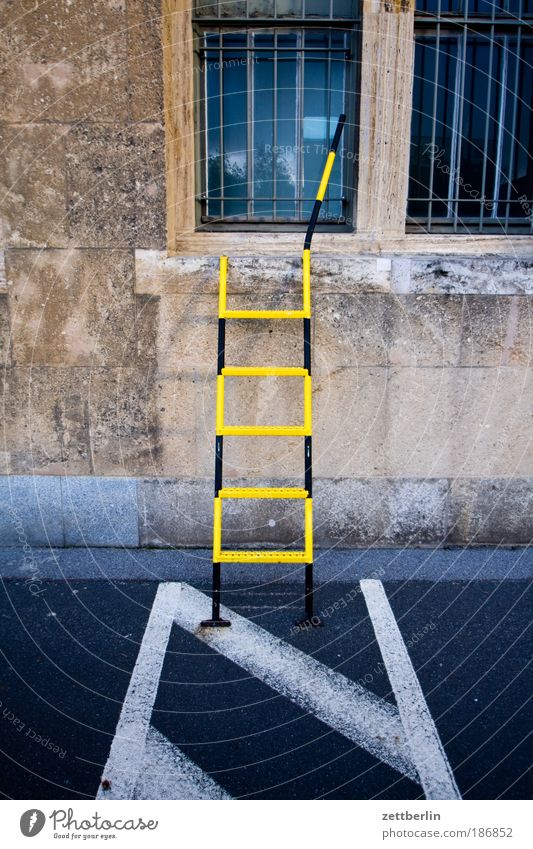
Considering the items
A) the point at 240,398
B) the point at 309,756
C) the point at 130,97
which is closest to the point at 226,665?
the point at 309,756

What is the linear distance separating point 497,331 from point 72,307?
9.07 feet

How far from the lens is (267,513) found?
14.4ft

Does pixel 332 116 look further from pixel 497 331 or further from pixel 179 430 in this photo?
pixel 179 430

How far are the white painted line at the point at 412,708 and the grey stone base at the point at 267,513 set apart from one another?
702mm

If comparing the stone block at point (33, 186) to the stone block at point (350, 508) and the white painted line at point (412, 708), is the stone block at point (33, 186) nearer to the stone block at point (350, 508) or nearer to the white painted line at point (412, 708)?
the stone block at point (350, 508)

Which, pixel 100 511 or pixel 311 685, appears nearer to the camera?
pixel 311 685

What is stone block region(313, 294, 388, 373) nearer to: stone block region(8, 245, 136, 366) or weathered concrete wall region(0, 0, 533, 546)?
weathered concrete wall region(0, 0, 533, 546)

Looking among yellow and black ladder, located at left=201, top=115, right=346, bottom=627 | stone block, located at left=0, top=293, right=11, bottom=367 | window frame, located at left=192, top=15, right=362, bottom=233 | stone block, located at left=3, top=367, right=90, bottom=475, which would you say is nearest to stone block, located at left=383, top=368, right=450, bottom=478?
yellow and black ladder, located at left=201, top=115, right=346, bottom=627

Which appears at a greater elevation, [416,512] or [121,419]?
[121,419]

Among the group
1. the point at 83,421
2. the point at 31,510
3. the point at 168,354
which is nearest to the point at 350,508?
the point at 168,354

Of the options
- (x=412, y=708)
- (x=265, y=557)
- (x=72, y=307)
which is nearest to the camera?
(x=412, y=708)

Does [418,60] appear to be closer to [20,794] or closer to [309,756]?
[309,756]

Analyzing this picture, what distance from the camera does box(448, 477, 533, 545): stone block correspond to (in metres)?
4.36

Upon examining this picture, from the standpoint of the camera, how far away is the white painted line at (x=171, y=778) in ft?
7.59
